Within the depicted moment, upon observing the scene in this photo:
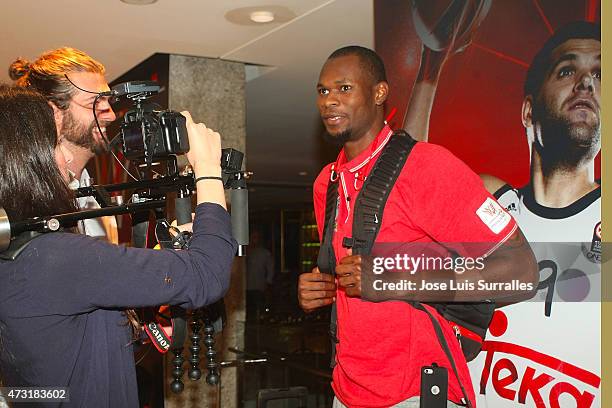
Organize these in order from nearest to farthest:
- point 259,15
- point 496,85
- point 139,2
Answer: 1. point 496,85
2. point 139,2
3. point 259,15

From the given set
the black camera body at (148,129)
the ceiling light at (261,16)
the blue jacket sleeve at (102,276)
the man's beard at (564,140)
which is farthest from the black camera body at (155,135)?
the ceiling light at (261,16)

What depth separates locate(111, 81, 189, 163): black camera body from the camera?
5.10ft

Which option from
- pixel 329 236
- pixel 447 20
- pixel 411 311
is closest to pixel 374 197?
pixel 329 236

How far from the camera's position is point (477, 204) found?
188 centimetres

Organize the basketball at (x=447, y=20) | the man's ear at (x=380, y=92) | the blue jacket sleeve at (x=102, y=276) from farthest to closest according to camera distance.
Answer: the basketball at (x=447, y=20), the man's ear at (x=380, y=92), the blue jacket sleeve at (x=102, y=276)

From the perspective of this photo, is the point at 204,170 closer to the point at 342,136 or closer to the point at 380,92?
the point at 342,136

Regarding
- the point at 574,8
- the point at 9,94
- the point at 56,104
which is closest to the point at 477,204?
the point at 574,8

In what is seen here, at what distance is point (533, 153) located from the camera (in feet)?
7.71

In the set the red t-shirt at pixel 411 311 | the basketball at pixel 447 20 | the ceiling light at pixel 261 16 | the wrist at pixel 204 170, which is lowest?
the red t-shirt at pixel 411 311

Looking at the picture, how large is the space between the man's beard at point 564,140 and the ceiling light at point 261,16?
6.32 feet

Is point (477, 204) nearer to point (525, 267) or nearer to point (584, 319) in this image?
point (525, 267)

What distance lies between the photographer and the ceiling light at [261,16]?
3.80m

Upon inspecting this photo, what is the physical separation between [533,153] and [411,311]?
0.82 metres

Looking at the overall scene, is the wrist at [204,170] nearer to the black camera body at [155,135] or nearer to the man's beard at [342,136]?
the black camera body at [155,135]
